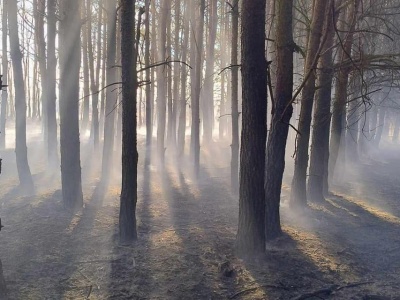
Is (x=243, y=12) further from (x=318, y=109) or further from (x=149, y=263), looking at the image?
(x=318, y=109)

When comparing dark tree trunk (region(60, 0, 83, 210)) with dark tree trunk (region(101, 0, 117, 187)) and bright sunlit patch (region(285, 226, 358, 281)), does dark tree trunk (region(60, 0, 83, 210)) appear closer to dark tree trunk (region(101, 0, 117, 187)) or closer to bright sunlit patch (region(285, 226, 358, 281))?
dark tree trunk (region(101, 0, 117, 187))

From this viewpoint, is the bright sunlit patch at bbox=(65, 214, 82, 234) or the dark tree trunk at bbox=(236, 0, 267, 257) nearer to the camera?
the dark tree trunk at bbox=(236, 0, 267, 257)

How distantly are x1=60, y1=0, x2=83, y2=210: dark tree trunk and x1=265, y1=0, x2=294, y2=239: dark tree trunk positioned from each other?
210 inches

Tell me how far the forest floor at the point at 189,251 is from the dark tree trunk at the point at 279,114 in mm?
676

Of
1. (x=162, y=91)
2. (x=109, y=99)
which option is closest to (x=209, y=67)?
(x=162, y=91)

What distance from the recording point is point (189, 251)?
8438mm

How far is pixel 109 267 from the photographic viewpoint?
758 centimetres

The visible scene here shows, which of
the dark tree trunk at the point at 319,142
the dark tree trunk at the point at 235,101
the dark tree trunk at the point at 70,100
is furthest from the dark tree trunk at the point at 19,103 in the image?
the dark tree trunk at the point at 319,142

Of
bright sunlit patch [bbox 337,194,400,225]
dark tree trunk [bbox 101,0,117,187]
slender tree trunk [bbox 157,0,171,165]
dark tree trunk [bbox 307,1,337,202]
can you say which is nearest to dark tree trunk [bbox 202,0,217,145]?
slender tree trunk [bbox 157,0,171,165]

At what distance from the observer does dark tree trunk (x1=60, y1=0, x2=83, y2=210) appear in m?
11.1

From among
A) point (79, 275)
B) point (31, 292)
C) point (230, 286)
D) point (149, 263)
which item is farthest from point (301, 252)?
point (31, 292)

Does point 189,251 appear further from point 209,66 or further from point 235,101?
point 209,66

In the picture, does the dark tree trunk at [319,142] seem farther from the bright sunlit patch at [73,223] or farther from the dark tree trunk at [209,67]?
the dark tree trunk at [209,67]

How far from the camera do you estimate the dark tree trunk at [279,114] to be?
28.7ft
